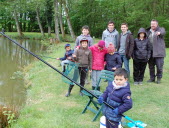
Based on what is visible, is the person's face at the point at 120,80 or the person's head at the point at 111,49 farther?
the person's head at the point at 111,49

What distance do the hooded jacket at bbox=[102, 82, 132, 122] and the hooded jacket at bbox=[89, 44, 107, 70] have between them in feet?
7.05

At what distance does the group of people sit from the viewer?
3.19 meters

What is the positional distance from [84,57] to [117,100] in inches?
98.1

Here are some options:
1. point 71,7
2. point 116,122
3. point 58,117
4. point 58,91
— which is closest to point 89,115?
point 58,117

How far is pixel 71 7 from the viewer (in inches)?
1185

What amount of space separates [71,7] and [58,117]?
27.0 metres

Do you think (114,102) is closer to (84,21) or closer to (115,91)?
(115,91)

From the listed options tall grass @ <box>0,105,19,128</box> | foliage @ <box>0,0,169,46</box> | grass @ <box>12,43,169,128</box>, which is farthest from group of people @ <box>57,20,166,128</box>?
foliage @ <box>0,0,169,46</box>

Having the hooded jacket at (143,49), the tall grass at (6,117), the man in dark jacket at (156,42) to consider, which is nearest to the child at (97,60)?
the hooded jacket at (143,49)

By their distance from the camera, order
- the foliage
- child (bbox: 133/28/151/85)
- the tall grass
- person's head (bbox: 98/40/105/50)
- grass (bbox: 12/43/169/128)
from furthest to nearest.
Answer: the foliage → child (bbox: 133/28/151/85) → person's head (bbox: 98/40/105/50) → the tall grass → grass (bbox: 12/43/169/128)

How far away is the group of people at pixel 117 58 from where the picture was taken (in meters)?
3.19

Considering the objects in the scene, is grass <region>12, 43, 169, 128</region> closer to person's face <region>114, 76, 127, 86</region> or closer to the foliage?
person's face <region>114, 76, 127, 86</region>

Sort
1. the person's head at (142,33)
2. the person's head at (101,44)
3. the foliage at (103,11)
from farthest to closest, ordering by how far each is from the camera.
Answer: the foliage at (103,11), the person's head at (142,33), the person's head at (101,44)

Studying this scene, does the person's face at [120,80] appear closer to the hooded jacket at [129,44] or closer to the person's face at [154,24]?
the hooded jacket at [129,44]
